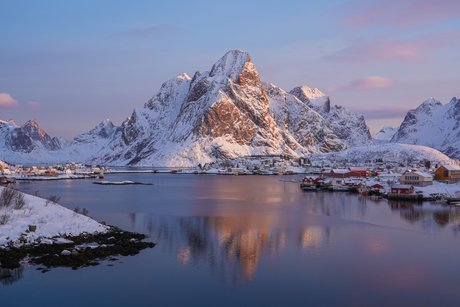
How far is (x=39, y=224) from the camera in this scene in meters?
31.8

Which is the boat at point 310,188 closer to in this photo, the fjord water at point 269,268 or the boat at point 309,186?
the boat at point 309,186

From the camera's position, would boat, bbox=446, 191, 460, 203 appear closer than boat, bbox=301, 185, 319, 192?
Yes

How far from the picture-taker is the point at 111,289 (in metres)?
23.5

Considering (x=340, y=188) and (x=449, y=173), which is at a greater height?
(x=449, y=173)

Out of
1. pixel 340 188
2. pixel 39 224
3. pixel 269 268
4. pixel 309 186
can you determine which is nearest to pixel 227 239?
pixel 269 268

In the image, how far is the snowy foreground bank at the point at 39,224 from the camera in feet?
95.8

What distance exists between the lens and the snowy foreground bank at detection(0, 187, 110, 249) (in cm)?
2920

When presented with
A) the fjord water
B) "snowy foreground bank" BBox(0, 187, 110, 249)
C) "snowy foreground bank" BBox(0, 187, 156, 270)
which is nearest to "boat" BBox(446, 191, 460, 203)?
the fjord water

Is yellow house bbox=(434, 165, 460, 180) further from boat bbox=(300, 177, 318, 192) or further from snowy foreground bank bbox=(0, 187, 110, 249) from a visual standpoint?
snowy foreground bank bbox=(0, 187, 110, 249)

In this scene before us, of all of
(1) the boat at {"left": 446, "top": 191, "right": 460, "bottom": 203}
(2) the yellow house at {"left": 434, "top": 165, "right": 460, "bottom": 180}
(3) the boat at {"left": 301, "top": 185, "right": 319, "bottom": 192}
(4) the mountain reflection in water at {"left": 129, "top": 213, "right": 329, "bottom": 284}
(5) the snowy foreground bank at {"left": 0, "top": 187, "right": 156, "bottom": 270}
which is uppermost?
(2) the yellow house at {"left": 434, "top": 165, "right": 460, "bottom": 180}

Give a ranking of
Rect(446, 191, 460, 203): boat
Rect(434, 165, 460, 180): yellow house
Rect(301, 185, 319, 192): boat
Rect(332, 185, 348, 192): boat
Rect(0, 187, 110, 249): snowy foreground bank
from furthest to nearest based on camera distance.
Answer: Rect(301, 185, 319, 192): boat → Rect(332, 185, 348, 192): boat → Rect(434, 165, 460, 180): yellow house → Rect(446, 191, 460, 203): boat → Rect(0, 187, 110, 249): snowy foreground bank

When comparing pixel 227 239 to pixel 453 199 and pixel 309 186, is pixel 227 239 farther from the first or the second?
pixel 309 186

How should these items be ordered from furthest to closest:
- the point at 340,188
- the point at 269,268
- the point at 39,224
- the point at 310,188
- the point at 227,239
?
the point at 310,188, the point at 340,188, the point at 227,239, the point at 39,224, the point at 269,268

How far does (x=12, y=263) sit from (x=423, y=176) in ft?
267
